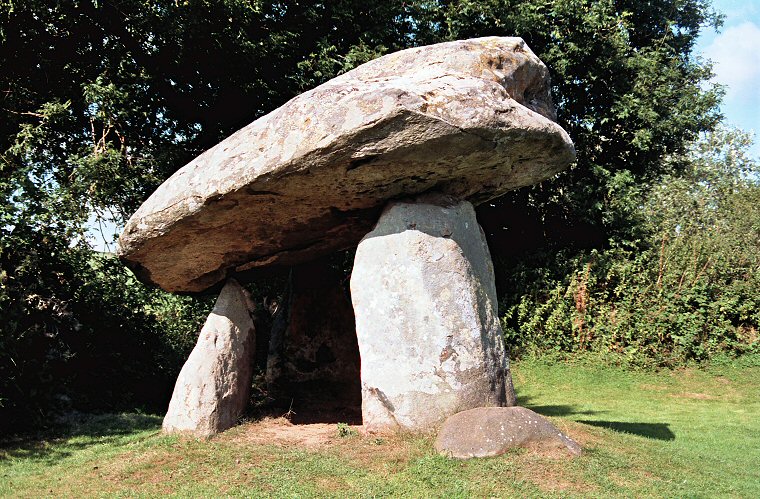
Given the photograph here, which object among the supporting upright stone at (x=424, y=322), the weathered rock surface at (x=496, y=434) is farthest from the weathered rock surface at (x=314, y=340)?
the weathered rock surface at (x=496, y=434)

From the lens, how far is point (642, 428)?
9.31 m

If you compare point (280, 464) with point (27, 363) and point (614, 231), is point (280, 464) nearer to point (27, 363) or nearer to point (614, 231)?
point (27, 363)

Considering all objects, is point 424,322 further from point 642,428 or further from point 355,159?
point 642,428

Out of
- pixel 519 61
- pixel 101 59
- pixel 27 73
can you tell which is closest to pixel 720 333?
pixel 519 61

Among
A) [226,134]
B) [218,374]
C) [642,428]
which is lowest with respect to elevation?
[642,428]

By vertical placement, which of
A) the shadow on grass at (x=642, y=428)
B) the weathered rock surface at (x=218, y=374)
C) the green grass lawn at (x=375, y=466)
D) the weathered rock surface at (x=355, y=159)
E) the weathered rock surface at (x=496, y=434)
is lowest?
the shadow on grass at (x=642, y=428)

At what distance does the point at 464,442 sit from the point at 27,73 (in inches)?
407

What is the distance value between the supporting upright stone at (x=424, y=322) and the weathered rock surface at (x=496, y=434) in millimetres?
338

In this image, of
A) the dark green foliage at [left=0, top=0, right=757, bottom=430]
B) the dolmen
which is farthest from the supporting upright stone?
the dark green foliage at [left=0, top=0, right=757, bottom=430]

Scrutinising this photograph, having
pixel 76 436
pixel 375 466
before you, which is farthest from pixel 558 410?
pixel 76 436

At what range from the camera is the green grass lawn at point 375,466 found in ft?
18.1

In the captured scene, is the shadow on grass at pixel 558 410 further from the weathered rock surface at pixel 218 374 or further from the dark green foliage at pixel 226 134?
the weathered rock surface at pixel 218 374

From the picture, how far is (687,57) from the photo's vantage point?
1712cm

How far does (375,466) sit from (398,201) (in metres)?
2.58
